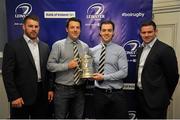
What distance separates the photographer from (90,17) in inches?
141

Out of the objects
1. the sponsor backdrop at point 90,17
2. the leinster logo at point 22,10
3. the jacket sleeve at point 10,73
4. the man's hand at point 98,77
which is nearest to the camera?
the jacket sleeve at point 10,73

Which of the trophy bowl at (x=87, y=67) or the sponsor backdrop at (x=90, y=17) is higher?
the sponsor backdrop at (x=90, y=17)

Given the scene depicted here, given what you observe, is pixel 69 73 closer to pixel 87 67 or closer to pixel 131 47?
pixel 87 67

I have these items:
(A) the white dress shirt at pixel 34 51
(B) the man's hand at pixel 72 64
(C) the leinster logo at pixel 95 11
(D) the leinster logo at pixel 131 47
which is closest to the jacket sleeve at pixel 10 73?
(A) the white dress shirt at pixel 34 51

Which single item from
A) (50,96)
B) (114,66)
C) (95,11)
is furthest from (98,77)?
(95,11)

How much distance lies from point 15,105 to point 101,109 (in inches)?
38.5

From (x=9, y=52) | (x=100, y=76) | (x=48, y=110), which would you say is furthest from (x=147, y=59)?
(x=9, y=52)

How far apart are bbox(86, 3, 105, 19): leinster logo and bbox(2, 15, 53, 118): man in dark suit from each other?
900mm

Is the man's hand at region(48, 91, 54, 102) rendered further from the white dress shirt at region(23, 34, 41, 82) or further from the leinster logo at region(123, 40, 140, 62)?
the leinster logo at region(123, 40, 140, 62)

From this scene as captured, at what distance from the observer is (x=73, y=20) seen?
3.06 m

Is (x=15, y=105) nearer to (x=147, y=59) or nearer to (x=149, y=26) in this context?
(x=147, y=59)

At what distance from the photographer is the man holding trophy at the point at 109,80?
9.79 feet

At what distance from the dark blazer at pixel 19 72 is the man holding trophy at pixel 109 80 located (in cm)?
73

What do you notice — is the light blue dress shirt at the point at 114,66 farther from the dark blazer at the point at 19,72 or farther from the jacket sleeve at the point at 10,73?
the jacket sleeve at the point at 10,73
